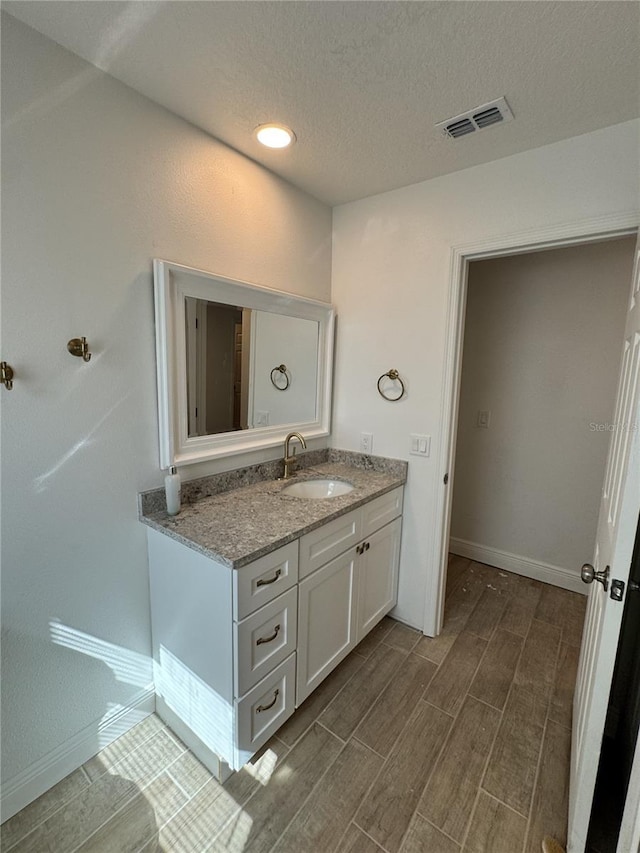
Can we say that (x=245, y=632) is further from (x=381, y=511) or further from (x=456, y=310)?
(x=456, y=310)

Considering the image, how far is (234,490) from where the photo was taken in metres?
1.79

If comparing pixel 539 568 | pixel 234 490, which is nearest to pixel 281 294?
pixel 234 490

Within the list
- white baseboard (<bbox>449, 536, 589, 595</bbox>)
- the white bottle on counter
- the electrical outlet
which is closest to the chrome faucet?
the electrical outlet

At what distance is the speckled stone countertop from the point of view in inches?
49.8

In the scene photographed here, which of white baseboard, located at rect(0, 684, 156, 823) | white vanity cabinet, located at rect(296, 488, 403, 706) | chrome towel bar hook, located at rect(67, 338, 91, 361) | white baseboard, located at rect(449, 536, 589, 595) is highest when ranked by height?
chrome towel bar hook, located at rect(67, 338, 91, 361)

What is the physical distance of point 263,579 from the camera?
4.15 feet

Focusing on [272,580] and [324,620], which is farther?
[324,620]

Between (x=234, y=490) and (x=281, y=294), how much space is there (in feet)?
3.23

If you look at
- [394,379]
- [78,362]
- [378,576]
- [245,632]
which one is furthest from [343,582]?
[78,362]

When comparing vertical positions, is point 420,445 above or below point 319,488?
above

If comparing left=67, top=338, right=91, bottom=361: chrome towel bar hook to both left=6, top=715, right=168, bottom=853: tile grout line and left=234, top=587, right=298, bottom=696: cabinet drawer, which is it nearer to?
left=234, top=587, right=298, bottom=696: cabinet drawer

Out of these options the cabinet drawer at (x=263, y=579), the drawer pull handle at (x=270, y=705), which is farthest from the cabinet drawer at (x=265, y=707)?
the cabinet drawer at (x=263, y=579)

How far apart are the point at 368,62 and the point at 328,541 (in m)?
1.64

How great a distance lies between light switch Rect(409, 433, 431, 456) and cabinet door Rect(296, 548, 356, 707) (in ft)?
2.08
